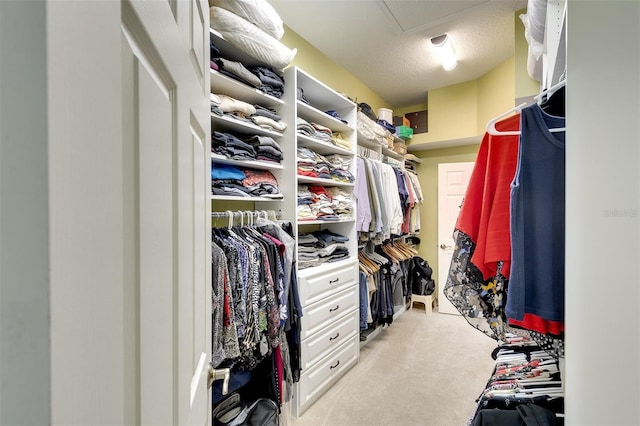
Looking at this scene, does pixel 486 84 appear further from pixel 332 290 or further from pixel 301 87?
pixel 332 290

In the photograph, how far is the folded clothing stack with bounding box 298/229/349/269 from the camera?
6.91 ft

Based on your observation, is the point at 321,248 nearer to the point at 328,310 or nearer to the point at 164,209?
the point at 328,310

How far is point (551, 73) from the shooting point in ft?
3.34

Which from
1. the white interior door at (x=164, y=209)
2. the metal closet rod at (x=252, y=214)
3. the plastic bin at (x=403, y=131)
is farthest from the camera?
the plastic bin at (x=403, y=131)

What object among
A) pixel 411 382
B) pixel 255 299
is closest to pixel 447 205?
pixel 411 382

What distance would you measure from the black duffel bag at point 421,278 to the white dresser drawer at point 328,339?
1.64 m

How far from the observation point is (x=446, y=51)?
8.75 ft

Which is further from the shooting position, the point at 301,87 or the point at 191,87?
the point at 301,87

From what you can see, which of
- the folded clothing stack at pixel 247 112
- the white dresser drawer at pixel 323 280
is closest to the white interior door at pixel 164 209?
the folded clothing stack at pixel 247 112

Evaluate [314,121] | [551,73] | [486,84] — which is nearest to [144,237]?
[551,73]

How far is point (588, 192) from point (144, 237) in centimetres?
76

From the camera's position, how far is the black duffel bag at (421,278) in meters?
3.83

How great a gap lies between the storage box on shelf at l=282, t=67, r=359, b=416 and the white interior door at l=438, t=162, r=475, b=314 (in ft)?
6.13

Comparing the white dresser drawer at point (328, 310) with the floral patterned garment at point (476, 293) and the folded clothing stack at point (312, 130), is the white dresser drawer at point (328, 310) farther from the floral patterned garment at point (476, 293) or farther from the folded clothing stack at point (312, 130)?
the folded clothing stack at point (312, 130)
